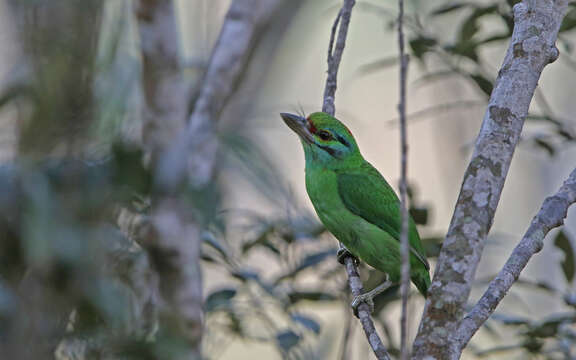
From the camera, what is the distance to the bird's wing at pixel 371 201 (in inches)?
145

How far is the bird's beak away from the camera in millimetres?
3689

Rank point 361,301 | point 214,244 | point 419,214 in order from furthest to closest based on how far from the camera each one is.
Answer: point 419,214
point 214,244
point 361,301

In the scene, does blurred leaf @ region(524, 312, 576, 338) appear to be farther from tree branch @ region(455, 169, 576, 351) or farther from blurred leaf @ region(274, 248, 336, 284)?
blurred leaf @ region(274, 248, 336, 284)

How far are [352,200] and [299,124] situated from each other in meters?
0.48

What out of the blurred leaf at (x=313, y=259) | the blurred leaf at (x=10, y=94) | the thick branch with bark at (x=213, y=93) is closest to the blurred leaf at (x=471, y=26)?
the thick branch with bark at (x=213, y=93)

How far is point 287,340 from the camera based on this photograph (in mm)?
3520

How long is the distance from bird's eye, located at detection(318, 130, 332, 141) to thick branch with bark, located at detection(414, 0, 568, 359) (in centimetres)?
145

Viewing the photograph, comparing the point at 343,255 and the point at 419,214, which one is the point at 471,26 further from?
the point at 343,255

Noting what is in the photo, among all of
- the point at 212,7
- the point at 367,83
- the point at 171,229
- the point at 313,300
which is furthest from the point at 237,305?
the point at 367,83

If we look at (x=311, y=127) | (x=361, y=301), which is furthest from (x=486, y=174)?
(x=311, y=127)

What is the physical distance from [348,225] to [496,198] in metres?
1.56

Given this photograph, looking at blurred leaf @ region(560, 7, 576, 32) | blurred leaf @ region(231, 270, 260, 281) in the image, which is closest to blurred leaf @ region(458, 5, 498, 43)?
blurred leaf @ region(560, 7, 576, 32)

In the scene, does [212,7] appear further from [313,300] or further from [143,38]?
[313,300]

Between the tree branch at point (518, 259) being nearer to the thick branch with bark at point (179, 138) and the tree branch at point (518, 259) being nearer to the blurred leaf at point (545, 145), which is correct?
the blurred leaf at point (545, 145)
